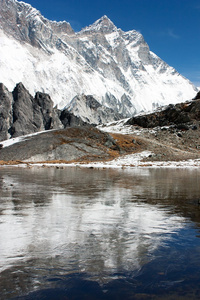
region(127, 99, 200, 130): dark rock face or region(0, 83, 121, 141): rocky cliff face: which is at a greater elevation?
region(0, 83, 121, 141): rocky cliff face

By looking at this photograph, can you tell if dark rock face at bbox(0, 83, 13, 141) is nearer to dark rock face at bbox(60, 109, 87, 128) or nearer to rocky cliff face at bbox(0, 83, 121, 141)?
rocky cliff face at bbox(0, 83, 121, 141)

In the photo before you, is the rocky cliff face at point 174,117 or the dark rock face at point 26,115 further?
the dark rock face at point 26,115

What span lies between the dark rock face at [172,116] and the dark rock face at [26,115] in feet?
287

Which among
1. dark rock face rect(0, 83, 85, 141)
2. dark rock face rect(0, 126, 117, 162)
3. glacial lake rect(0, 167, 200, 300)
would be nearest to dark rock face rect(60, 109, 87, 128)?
dark rock face rect(0, 83, 85, 141)

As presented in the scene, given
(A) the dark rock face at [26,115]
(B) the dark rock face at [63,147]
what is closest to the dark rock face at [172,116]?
(B) the dark rock face at [63,147]

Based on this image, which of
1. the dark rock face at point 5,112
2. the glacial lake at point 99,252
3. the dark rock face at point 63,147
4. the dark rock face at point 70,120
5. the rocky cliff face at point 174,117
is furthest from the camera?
the dark rock face at point 70,120

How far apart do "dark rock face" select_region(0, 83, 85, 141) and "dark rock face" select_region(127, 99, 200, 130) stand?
287 feet

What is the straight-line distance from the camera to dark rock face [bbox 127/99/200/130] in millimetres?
83194

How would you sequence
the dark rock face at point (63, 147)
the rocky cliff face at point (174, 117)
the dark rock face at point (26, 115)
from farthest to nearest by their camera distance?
the dark rock face at point (26, 115), the rocky cliff face at point (174, 117), the dark rock face at point (63, 147)

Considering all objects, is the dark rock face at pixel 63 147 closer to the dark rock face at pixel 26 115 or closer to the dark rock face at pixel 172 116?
the dark rock face at pixel 172 116

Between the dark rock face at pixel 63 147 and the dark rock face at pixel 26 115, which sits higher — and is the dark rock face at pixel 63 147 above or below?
below

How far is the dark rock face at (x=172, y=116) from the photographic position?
3275 inches

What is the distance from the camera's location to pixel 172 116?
87188 mm

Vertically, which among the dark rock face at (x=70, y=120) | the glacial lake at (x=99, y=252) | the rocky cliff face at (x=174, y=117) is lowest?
the glacial lake at (x=99, y=252)
